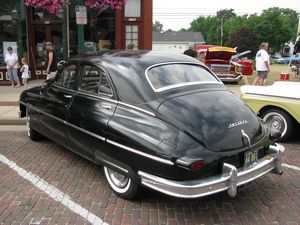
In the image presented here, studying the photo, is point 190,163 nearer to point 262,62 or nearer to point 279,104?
point 279,104

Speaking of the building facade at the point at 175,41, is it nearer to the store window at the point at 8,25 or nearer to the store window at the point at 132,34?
the store window at the point at 132,34

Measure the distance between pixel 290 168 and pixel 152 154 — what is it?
2718mm

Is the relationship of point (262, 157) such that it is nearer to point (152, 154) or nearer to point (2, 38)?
point (152, 154)

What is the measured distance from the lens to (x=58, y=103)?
538 centimetres

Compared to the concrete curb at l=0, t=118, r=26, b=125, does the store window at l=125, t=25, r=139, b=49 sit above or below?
above

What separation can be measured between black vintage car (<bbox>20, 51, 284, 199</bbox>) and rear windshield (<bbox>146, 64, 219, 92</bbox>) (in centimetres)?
1

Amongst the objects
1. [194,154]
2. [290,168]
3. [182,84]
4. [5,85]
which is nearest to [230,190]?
[194,154]

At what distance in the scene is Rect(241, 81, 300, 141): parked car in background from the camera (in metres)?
6.48

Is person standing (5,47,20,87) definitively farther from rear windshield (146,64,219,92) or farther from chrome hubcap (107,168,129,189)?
chrome hubcap (107,168,129,189)

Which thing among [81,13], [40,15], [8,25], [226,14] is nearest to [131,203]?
[81,13]

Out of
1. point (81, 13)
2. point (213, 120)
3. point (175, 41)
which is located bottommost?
point (213, 120)

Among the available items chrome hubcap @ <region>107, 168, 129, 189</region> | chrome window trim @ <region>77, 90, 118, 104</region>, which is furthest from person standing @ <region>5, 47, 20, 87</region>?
chrome hubcap @ <region>107, 168, 129, 189</region>

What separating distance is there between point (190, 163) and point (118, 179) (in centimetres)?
125

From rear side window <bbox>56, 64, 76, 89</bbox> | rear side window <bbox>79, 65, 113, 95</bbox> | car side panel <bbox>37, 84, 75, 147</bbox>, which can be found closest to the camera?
rear side window <bbox>79, 65, 113, 95</bbox>
